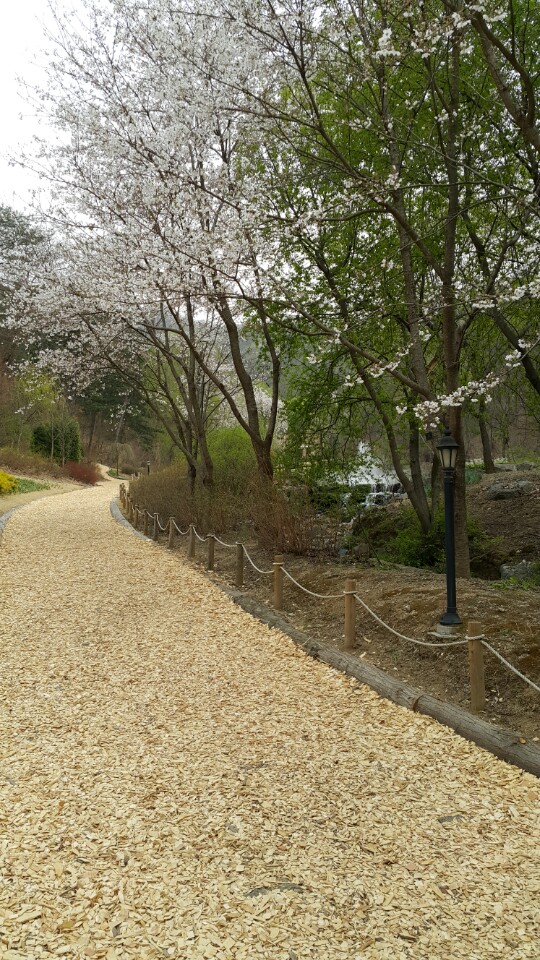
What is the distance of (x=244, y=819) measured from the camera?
3.37m

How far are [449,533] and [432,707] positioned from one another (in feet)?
4.71

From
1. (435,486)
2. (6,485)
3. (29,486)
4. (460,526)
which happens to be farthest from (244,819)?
(29,486)

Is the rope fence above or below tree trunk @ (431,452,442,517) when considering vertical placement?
below

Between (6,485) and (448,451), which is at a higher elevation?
(448,451)

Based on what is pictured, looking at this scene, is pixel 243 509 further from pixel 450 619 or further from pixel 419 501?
pixel 450 619

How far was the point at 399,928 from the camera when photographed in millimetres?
2602

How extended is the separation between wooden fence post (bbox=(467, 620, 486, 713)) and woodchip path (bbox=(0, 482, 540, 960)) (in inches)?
14.3

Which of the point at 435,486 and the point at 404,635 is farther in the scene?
the point at 435,486

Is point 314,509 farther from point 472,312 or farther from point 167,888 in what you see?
point 167,888

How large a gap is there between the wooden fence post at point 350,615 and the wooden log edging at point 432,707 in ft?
0.56

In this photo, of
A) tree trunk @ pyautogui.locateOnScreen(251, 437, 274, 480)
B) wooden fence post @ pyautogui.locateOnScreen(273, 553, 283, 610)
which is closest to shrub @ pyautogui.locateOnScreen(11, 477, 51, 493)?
tree trunk @ pyautogui.locateOnScreen(251, 437, 274, 480)

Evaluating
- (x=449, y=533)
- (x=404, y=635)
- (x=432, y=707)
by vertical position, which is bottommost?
(x=432, y=707)

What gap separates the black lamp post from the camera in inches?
213

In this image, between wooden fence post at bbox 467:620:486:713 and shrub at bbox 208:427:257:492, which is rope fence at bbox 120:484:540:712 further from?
shrub at bbox 208:427:257:492
